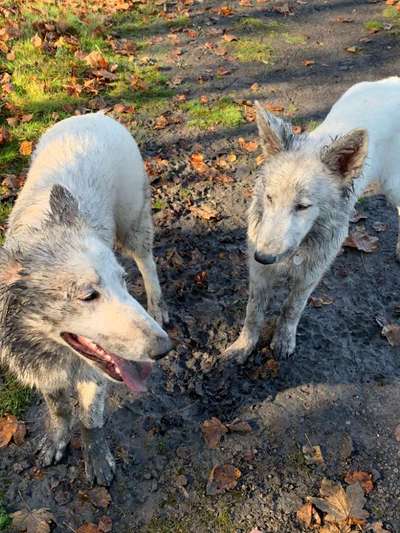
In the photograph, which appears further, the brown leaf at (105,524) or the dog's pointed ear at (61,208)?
the brown leaf at (105,524)

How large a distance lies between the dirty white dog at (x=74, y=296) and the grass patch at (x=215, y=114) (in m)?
3.30

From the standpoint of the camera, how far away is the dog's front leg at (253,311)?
404 centimetres

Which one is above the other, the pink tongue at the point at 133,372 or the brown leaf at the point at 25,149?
the pink tongue at the point at 133,372

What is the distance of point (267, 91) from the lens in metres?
7.76

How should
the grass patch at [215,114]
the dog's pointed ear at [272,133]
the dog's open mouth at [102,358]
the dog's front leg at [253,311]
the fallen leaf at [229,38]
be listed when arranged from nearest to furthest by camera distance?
the dog's open mouth at [102,358], the dog's pointed ear at [272,133], the dog's front leg at [253,311], the grass patch at [215,114], the fallen leaf at [229,38]

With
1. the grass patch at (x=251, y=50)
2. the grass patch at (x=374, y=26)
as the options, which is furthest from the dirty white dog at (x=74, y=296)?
the grass patch at (x=374, y=26)

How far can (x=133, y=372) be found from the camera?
278cm

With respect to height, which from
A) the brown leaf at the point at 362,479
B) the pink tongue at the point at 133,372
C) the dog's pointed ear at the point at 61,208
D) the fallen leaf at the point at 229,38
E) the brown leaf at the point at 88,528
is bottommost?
the brown leaf at the point at 362,479

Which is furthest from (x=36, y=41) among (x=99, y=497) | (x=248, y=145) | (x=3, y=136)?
(x=99, y=497)

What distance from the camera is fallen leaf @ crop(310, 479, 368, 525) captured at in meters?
3.39

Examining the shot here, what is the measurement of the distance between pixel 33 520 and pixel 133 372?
1446 mm

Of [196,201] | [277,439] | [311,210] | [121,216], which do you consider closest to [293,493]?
[277,439]

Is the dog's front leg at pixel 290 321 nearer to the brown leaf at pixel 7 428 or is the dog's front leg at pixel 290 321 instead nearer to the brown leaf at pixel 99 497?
the brown leaf at pixel 99 497

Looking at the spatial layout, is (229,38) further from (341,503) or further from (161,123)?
(341,503)
